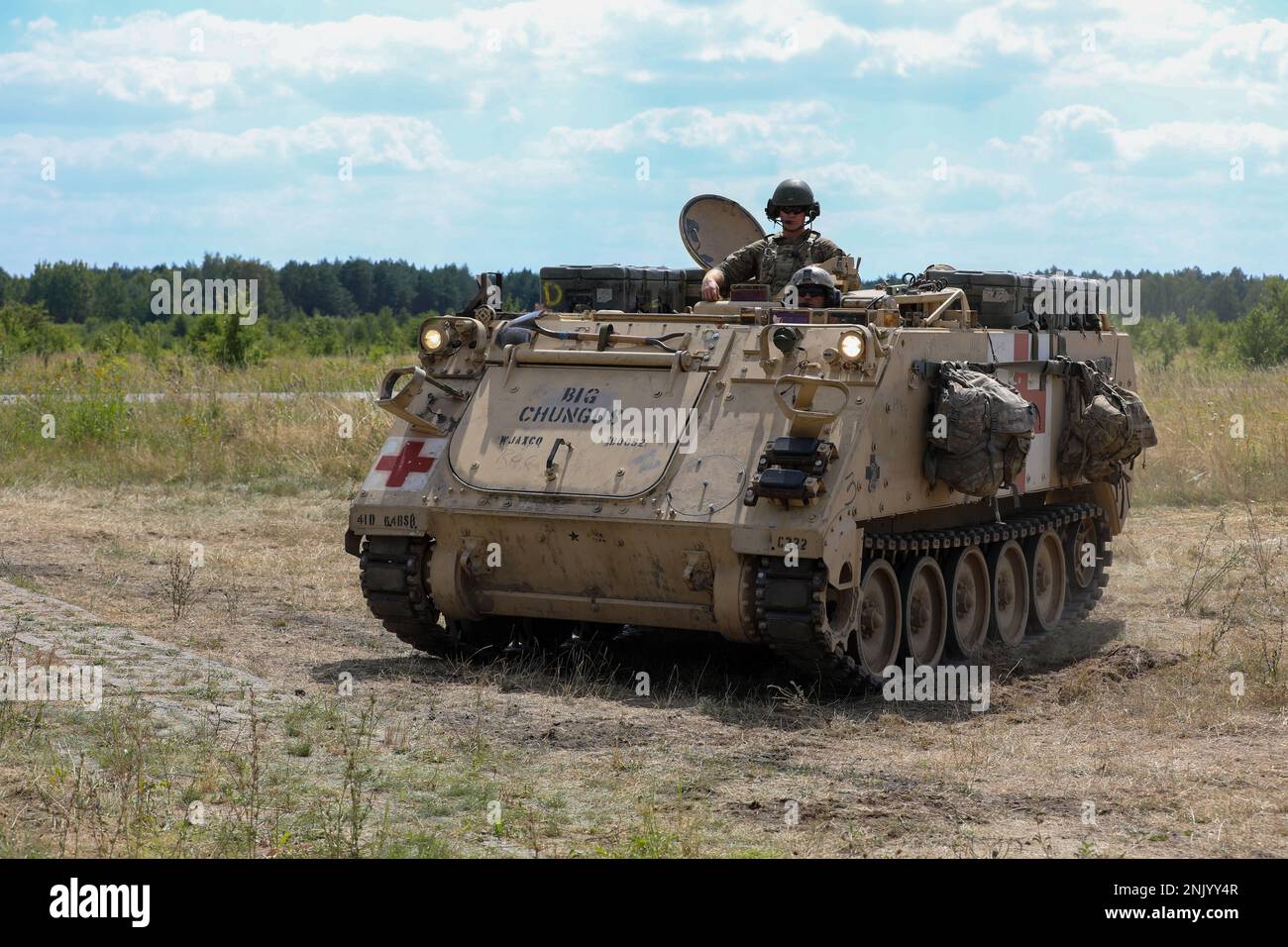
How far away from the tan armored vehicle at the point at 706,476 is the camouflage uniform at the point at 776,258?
31.1 inches

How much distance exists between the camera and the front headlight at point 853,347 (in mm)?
9188

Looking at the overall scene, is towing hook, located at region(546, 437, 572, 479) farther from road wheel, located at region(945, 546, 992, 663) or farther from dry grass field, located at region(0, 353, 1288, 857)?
road wheel, located at region(945, 546, 992, 663)

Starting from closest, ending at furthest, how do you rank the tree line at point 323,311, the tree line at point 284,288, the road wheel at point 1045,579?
the road wheel at point 1045,579, the tree line at point 323,311, the tree line at point 284,288

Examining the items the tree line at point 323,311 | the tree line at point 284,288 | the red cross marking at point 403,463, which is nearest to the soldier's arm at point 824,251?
the red cross marking at point 403,463

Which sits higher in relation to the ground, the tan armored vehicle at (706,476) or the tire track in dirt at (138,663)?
the tan armored vehicle at (706,476)

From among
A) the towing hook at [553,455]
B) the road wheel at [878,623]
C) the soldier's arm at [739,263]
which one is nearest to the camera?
the towing hook at [553,455]

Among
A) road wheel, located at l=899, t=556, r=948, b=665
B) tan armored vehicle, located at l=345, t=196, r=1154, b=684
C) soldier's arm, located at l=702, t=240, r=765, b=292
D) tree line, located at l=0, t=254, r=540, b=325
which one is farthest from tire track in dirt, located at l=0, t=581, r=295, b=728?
tree line, located at l=0, t=254, r=540, b=325

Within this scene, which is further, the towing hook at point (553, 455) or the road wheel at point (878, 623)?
the road wheel at point (878, 623)

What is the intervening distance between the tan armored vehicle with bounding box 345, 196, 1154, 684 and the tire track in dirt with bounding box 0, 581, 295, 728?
3.93 ft

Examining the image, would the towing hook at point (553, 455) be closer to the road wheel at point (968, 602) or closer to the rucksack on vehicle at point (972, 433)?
the rucksack on vehicle at point (972, 433)

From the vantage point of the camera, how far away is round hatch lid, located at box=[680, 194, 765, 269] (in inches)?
504

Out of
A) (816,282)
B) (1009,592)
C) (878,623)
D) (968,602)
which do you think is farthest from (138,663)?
(1009,592)

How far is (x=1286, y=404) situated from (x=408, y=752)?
17.2m
